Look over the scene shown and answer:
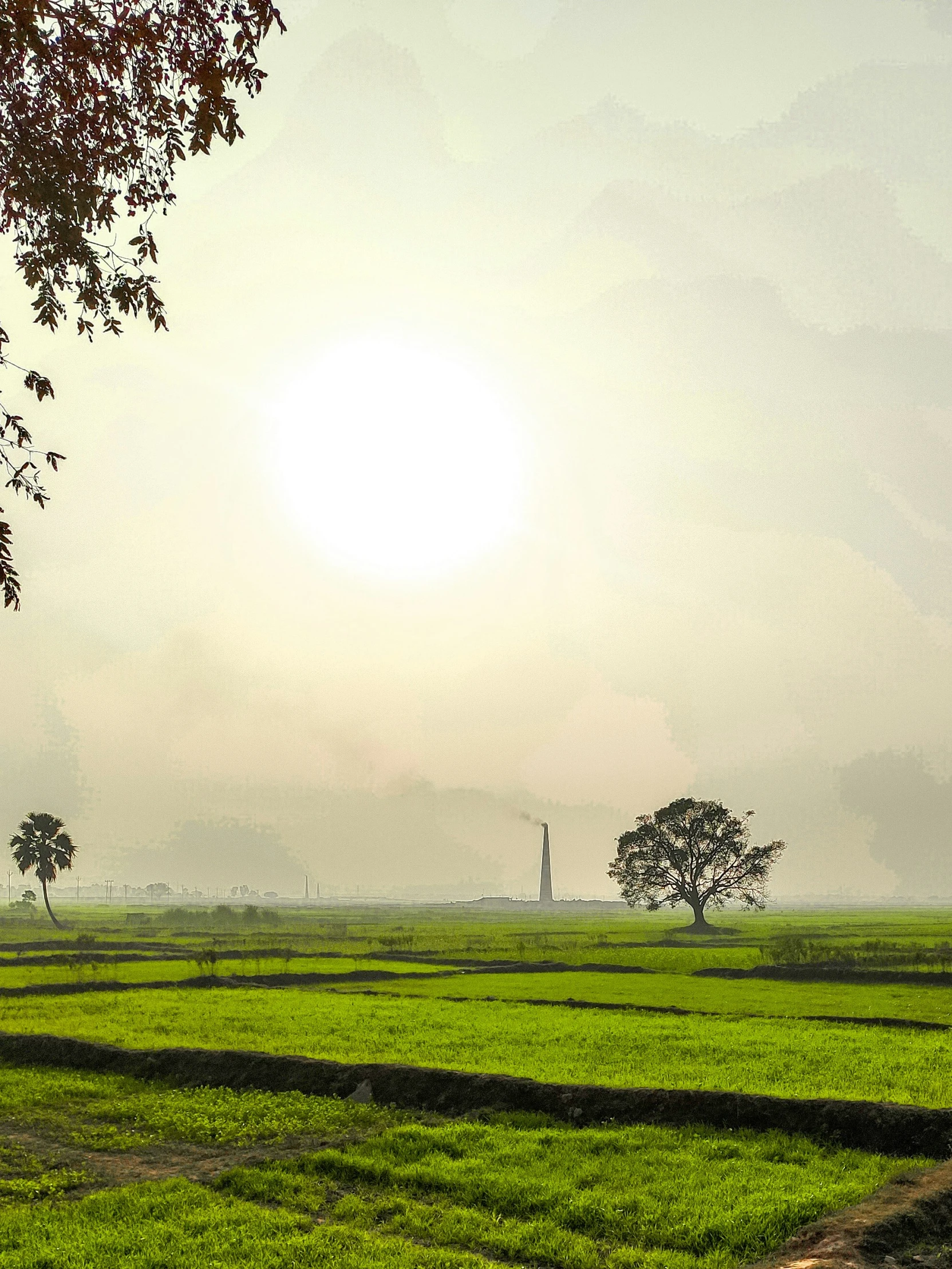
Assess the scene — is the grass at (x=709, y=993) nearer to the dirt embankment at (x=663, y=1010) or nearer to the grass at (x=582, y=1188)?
the dirt embankment at (x=663, y=1010)

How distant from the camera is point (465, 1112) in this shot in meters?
14.8

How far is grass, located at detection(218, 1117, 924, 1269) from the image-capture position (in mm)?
9508

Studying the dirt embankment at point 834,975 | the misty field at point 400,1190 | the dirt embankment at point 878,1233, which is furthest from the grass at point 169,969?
the dirt embankment at point 878,1233

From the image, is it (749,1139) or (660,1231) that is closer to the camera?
(660,1231)

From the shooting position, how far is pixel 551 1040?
22359 millimetres

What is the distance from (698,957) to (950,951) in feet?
51.0

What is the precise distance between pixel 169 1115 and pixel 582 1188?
7.40 m

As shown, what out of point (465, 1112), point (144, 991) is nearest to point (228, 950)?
point (144, 991)

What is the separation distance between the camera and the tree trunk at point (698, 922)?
3725 inches

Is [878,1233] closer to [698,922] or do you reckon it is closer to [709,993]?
[709,993]

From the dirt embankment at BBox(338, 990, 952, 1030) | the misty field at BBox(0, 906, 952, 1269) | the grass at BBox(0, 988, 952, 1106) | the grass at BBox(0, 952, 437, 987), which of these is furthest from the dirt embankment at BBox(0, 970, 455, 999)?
the dirt embankment at BBox(338, 990, 952, 1030)

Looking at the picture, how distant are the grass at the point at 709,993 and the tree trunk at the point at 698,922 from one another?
177 ft

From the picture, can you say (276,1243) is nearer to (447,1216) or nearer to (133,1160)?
(447,1216)

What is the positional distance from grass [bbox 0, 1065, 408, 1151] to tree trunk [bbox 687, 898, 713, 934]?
276 feet
